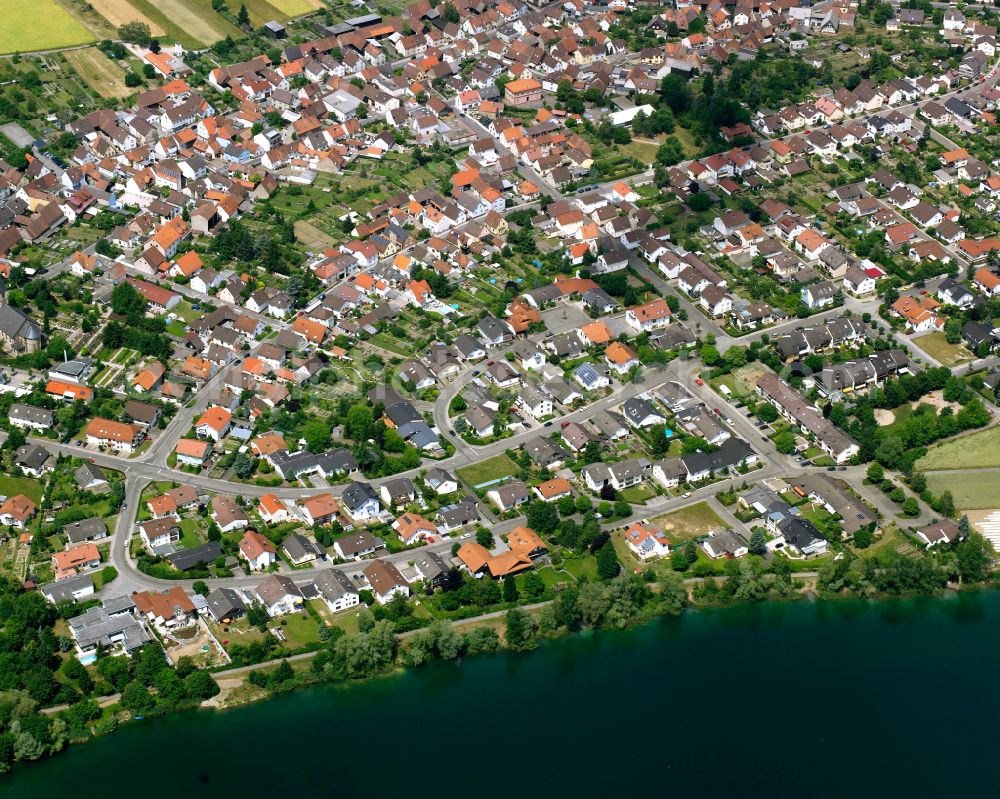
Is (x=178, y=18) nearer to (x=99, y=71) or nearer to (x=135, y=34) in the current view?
(x=135, y=34)

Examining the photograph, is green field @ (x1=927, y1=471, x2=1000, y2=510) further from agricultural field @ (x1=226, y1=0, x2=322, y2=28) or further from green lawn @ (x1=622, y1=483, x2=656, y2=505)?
agricultural field @ (x1=226, y1=0, x2=322, y2=28)

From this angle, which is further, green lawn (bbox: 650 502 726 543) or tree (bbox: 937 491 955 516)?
tree (bbox: 937 491 955 516)

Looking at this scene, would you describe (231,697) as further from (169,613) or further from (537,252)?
(537,252)

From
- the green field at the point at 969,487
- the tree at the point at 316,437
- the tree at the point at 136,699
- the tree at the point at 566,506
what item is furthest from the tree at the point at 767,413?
the tree at the point at 136,699

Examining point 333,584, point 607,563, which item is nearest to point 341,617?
point 333,584

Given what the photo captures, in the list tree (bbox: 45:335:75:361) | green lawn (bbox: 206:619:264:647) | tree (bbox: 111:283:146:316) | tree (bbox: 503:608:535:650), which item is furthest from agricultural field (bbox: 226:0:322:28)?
tree (bbox: 503:608:535:650)

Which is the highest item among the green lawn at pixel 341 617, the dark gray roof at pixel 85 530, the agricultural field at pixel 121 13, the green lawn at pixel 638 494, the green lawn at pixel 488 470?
the agricultural field at pixel 121 13

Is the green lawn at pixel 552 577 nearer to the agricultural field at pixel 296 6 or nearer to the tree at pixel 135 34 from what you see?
the tree at pixel 135 34
